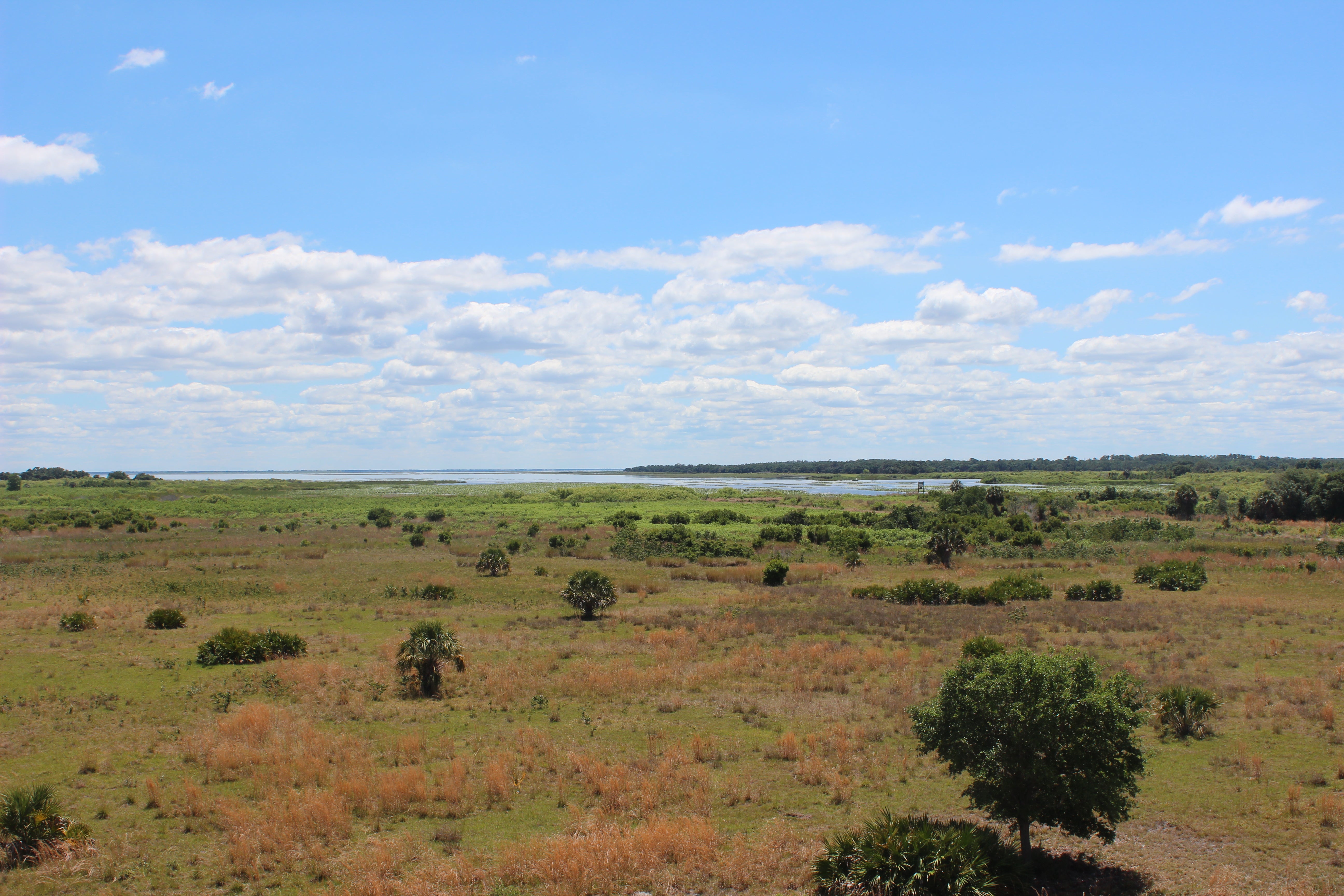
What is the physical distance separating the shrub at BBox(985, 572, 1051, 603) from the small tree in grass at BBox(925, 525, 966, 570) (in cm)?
1354

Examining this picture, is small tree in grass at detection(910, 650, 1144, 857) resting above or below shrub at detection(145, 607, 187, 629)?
above

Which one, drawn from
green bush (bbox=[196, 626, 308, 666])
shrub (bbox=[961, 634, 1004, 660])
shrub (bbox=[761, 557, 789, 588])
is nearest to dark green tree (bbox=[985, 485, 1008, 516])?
shrub (bbox=[761, 557, 789, 588])

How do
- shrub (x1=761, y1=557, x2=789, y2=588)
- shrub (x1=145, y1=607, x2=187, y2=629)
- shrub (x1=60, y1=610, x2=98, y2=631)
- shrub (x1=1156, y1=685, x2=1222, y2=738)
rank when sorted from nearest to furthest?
shrub (x1=1156, y1=685, x2=1222, y2=738) → shrub (x1=60, y1=610, x2=98, y2=631) → shrub (x1=145, y1=607, x2=187, y2=629) → shrub (x1=761, y1=557, x2=789, y2=588)

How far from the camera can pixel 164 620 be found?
3152 centimetres

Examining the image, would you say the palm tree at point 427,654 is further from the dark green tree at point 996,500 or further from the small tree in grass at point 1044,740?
the dark green tree at point 996,500

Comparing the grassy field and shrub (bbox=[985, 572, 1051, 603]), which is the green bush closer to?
the grassy field

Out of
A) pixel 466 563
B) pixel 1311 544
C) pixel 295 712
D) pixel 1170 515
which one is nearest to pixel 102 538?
pixel 466 563

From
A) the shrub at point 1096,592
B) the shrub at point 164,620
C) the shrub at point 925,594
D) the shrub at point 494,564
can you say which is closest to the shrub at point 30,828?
the shrub at point 164,620

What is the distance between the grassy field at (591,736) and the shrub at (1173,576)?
945 millimetres

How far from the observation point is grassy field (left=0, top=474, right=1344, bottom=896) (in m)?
11.5

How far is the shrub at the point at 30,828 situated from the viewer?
11.5m

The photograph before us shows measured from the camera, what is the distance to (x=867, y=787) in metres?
15.0

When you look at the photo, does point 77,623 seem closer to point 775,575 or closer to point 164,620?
point 164,620

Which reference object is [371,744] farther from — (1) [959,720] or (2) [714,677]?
(1) [959,720]
